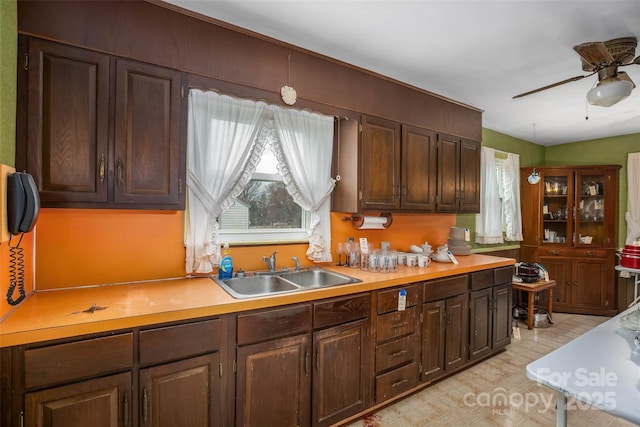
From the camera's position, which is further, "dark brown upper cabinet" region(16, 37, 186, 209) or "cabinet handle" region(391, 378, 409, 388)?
"cabinet handle" region(391, 378, 409, 388)

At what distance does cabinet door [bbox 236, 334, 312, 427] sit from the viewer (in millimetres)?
1686

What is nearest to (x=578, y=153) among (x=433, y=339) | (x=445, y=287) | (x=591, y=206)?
(x=591, y=206)

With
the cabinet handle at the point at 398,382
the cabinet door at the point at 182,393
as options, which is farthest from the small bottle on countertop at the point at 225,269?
the cabinet handle at the point at 398,382

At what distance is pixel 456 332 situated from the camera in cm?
272

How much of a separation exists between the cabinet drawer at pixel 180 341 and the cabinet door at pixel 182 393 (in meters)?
0.04

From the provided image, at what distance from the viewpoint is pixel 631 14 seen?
188 centimetres

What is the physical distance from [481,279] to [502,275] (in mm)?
409

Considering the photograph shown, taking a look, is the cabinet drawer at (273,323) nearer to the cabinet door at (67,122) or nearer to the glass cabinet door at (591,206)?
the cabinet door at (67,122)

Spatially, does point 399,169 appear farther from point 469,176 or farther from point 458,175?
point 469,176

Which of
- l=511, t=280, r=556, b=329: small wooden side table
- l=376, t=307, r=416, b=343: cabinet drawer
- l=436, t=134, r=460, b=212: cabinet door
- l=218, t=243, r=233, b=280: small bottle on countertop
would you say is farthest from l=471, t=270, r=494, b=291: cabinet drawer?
l=218, t=243, r=233, b=280: small bottle on countertop

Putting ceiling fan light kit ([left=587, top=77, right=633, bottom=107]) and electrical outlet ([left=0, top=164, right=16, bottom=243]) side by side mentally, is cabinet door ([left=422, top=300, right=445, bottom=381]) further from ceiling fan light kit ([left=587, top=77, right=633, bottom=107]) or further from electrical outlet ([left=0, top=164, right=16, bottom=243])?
electrical outlet ([left=0, top=164, right=16, bottom=243])

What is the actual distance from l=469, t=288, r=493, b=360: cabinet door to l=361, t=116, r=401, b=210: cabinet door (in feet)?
3.83

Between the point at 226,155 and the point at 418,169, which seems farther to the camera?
the point at 418,169

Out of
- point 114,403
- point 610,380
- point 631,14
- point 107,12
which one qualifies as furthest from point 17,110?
point 631,14
